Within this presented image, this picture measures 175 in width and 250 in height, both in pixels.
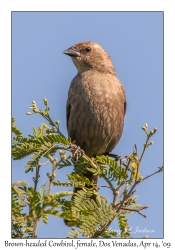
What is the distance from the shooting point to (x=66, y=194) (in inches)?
124

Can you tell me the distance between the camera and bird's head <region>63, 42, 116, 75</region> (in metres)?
7.16

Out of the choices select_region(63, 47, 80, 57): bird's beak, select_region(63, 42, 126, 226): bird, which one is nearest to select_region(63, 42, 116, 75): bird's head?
select_region(63, 47, 80, 57): bird's beak

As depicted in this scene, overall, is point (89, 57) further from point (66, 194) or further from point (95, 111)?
point (66, 194)

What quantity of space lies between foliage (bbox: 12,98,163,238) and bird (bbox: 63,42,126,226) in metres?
1.63

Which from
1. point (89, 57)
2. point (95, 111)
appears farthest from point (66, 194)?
point (89, 57)

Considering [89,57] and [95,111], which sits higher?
[89,57]

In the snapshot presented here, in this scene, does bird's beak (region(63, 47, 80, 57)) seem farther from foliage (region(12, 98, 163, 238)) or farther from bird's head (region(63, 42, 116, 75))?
foliage (region(12, 98, 163, 238))

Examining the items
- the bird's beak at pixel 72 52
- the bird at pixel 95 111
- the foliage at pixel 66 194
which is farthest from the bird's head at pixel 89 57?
the foliage at pixel 66 194

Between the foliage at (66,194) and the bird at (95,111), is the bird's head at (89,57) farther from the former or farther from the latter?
the foliage at (66,194)

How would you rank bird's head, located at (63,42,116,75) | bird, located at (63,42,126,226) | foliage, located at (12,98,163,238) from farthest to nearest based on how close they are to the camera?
bird's head, located at (63,42,116,75), bird, located at (63,42,126,226), foliage, located at (12,98,163,238)

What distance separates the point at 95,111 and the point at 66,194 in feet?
10.5

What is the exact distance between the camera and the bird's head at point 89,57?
7165 mm

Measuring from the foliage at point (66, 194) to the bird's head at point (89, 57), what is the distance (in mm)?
2689
